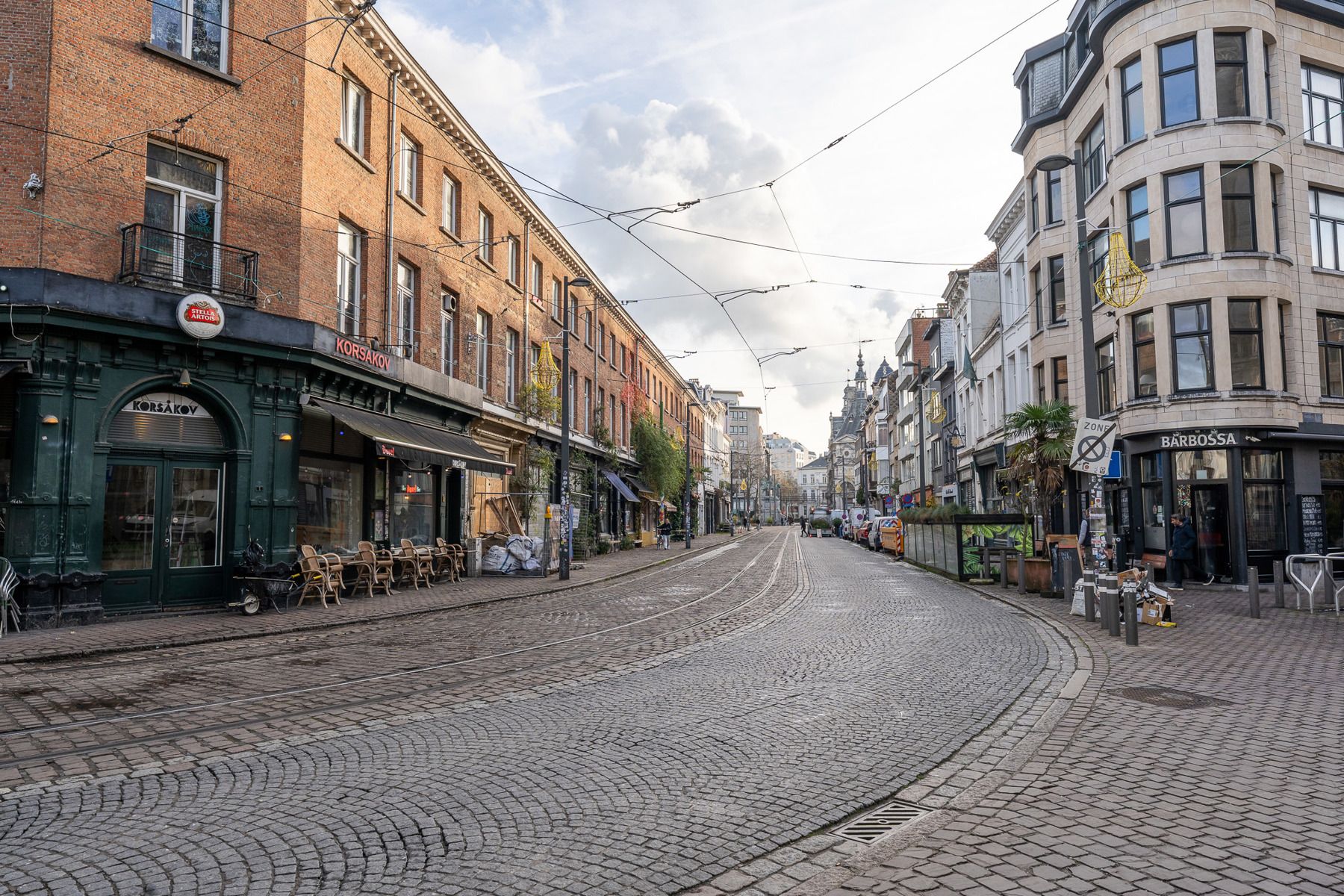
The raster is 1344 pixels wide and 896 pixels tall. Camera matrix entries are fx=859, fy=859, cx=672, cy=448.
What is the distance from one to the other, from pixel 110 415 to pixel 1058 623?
1484cm

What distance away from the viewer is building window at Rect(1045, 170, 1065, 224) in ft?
88.2

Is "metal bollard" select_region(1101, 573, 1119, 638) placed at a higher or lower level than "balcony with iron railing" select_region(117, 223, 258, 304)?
lower

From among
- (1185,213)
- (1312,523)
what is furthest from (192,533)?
(1312,523)

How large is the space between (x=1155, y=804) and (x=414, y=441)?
1588 cm

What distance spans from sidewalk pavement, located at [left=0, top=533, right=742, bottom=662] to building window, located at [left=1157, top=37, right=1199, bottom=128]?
1766 cm

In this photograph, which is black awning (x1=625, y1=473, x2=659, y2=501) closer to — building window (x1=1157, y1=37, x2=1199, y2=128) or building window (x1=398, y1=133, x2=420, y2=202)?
building window (x1=398, y1=133, x2=420, y2=202)

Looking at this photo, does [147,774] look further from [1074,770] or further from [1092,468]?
[1092,468]

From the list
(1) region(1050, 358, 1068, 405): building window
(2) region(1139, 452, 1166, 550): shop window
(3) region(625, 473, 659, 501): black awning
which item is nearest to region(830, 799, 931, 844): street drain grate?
(2) region(1139, 452, 1166, 550): shop window

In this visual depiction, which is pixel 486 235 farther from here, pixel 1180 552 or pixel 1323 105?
pixel 1323 105

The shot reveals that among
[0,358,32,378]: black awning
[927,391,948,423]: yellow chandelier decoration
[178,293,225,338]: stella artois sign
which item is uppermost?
[927,391,948,423]: yellow chandelier decoration

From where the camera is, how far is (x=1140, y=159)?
20281 mm

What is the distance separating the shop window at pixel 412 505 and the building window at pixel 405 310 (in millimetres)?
2774

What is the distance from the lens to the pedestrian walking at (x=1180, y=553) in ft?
61.5

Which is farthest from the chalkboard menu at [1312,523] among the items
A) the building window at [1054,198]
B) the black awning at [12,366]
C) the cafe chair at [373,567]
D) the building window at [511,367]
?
the black awning at [12,366]
